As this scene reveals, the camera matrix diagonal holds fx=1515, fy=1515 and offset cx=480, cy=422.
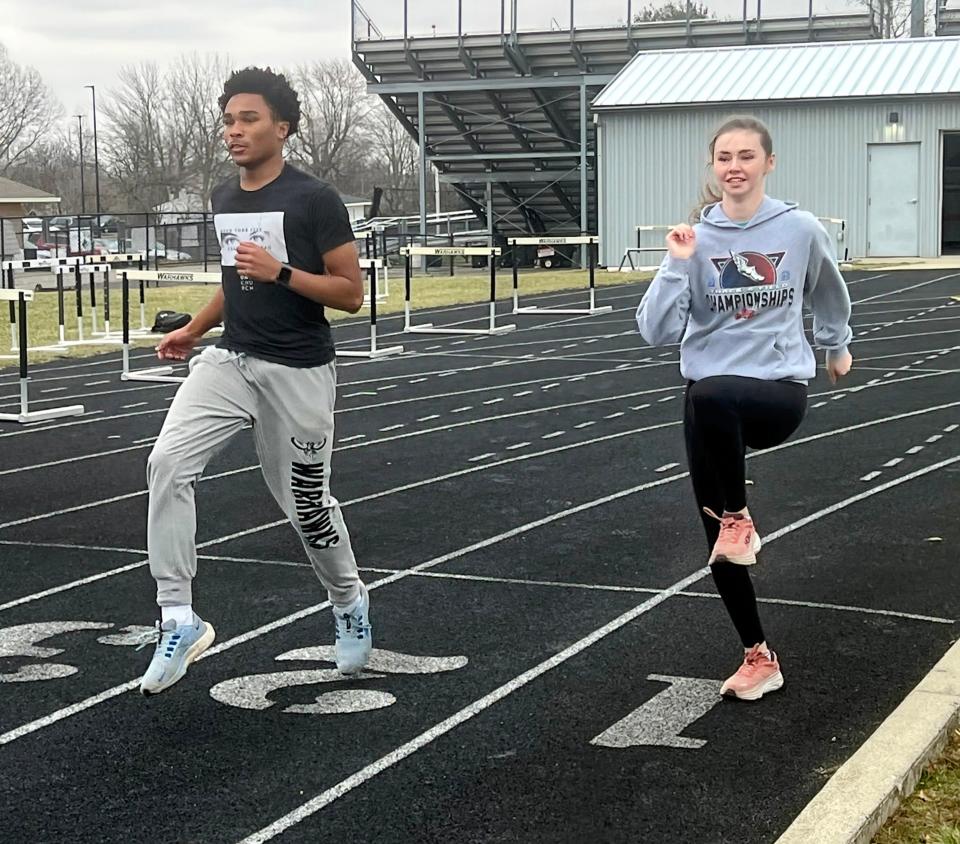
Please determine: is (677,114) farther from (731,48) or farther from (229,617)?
(229,617)

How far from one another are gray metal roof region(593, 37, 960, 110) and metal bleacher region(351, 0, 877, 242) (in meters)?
2.14

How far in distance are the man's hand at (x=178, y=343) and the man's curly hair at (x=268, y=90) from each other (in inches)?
32.6

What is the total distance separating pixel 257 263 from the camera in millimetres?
4926

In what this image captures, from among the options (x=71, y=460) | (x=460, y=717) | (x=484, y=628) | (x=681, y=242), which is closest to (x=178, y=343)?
(x=484, y=628)

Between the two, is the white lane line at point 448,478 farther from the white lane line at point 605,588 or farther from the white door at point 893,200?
the white door at point 893,200

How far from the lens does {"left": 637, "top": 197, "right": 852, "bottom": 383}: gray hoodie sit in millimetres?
4875

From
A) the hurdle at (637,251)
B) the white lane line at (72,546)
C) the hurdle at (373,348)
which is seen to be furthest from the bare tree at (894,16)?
the white lane line at (72,546)

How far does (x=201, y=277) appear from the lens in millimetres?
14828

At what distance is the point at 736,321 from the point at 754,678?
1183 millimetres

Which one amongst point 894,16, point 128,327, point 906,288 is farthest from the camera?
point 894,16

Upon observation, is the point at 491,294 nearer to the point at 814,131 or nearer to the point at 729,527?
the point at 729,527

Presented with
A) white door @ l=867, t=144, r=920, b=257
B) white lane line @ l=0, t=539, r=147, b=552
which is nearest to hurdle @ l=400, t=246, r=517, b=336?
white lane line @ l=0, t=539, r=147, b=552

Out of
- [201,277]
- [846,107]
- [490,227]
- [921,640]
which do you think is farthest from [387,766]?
[490,227]

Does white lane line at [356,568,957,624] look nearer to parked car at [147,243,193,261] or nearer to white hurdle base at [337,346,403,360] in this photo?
white hurdle base at [337,346,403,360]
